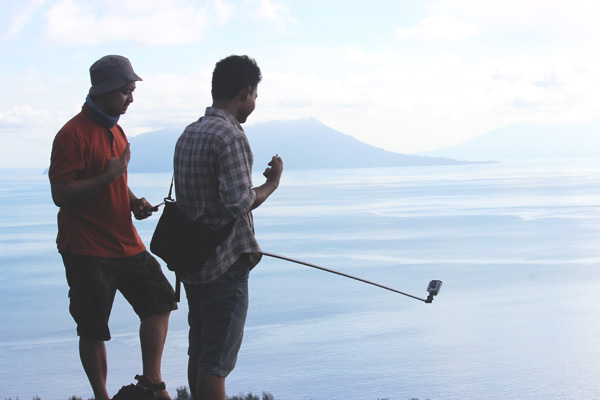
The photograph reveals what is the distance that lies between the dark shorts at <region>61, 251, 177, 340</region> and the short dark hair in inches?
24.7

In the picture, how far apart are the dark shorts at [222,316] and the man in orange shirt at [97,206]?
0.37m

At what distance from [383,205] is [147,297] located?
20324mm

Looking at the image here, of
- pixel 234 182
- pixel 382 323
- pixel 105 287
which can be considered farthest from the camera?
pixel 382 323

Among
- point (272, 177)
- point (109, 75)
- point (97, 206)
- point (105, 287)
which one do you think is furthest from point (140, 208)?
point (272, 177)

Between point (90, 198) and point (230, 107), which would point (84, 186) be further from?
point (230, 107)

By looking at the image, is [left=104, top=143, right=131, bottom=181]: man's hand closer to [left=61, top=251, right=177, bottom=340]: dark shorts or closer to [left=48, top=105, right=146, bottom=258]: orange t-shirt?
[left=48, top=105, right=146, bottom=258]: orange t-shirt

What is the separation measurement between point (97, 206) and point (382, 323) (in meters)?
5.30

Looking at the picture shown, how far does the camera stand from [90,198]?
90.8 inches

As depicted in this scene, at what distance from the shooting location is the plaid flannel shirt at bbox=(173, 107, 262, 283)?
78.4 inches

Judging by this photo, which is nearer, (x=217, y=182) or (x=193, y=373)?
(x=217, y=182)

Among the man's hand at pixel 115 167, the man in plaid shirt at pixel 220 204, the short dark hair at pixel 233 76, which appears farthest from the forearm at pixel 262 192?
the man's hand at pixel 115 167

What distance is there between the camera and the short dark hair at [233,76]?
2100mm

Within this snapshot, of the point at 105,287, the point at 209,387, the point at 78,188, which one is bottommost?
the point at 209,387

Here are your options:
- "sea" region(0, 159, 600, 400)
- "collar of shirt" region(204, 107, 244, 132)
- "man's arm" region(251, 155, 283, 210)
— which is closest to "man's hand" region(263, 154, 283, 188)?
"man's arm" region(251, 155, 283, 210)
